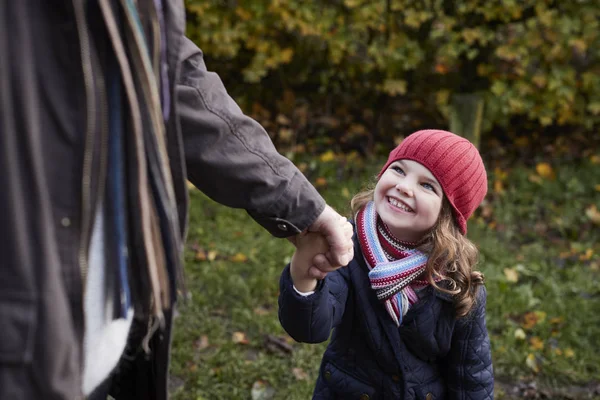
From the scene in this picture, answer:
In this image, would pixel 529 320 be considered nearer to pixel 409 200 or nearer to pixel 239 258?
pixel 239 258

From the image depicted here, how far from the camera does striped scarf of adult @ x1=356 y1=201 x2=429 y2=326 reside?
6.79 feet

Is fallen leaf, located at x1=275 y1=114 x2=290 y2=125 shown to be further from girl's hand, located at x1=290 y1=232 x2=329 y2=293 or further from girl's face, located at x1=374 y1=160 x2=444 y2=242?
girl's hand, located at x1=290 y1=232 x2=329 y2=293

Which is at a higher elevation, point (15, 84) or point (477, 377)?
point (15, 84)

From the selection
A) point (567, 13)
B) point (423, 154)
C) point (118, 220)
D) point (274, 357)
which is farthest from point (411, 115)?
point (118, 220)

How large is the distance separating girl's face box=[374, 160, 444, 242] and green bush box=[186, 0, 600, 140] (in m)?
3.47

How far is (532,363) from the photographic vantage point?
3441 millimetres

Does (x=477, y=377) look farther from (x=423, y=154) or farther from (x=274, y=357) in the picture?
(x=274, y=357)

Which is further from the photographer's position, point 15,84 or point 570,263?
point 570,263

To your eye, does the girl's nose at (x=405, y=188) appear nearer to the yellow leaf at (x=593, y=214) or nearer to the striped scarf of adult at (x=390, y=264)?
the striped scarf of adult at (x=390, y=264)

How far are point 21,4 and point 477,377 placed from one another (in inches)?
69.5

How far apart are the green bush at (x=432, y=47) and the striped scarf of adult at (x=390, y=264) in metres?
3.51

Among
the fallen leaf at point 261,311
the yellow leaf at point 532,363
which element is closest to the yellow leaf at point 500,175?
the yellow leaf at point 532,363

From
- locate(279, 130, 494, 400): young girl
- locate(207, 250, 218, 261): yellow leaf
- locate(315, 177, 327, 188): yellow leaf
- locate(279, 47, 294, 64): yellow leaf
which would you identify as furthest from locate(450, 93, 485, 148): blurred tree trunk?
locate(279, 130, 494, 400): young girl

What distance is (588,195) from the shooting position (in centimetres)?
555
